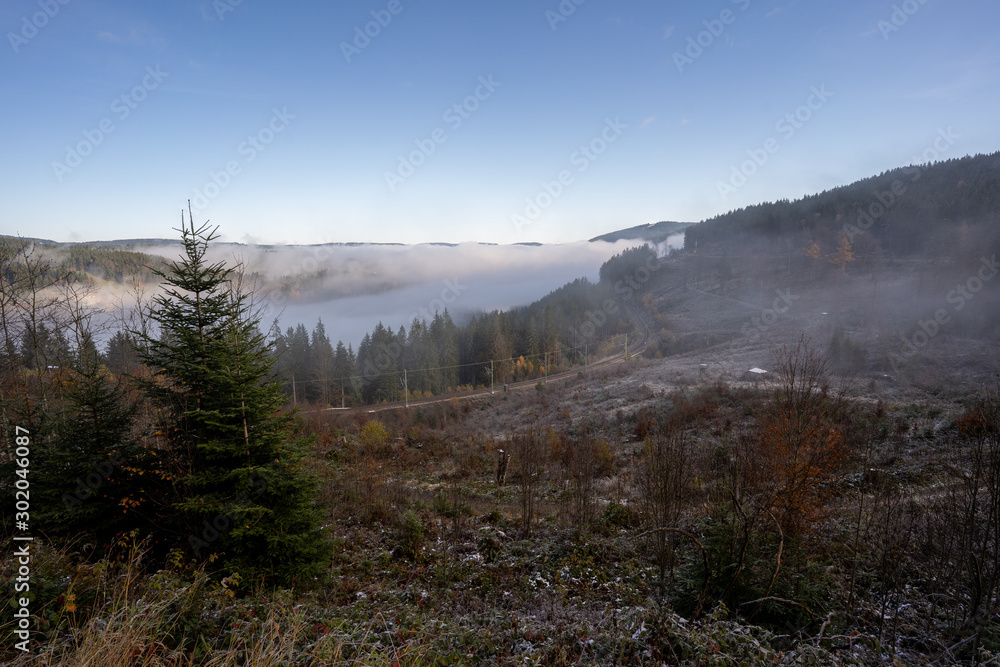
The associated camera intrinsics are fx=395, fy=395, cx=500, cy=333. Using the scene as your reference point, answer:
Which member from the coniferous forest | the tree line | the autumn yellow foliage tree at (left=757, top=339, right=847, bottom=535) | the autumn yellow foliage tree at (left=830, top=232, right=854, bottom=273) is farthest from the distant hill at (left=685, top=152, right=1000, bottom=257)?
the autumn yellow foliage tree at (left=757, top=339, right=847, bottom=535)

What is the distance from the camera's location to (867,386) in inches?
1185

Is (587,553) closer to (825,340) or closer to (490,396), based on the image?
(490,396)

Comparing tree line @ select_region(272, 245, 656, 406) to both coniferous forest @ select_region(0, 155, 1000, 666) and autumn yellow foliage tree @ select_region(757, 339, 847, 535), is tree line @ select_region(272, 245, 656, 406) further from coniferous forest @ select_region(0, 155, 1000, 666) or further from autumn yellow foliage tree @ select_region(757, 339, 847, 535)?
autumn yellow foliage tree @ select_region(757, 339, 847, 535)

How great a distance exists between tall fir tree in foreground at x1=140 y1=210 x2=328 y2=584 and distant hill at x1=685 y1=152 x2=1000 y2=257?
321ft

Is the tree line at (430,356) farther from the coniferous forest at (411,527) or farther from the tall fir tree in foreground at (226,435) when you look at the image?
the tall fir tree in foreground at (226,435)

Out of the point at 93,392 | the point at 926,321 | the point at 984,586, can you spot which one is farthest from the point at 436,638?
the point at 926,321

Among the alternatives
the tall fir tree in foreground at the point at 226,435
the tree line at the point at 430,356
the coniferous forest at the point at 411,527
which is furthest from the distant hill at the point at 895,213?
the tall fir tree in foreground at the point at 226,435

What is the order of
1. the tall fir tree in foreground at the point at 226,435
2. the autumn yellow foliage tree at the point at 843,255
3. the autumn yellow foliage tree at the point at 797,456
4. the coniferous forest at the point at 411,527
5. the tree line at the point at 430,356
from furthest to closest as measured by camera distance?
1. the autumn yellow foliage tree at the point at 843,255
2. the tree line at the point at 430,356
3. the autumn yellow foliage tree at the point at 797,456
4. the tall fir tree in foreground at the point at 226,435
5. the coniferous forest at the point at 411,527

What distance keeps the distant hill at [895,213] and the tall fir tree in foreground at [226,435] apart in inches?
3853

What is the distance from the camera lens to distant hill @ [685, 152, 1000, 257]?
234ft

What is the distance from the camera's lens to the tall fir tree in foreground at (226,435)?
6895 mm

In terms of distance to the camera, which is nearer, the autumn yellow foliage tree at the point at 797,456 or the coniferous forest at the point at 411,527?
the coniferous forest at the point at 411,527

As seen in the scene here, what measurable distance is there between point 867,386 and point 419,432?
34322mm

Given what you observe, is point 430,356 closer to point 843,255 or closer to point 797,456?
point 797,456
